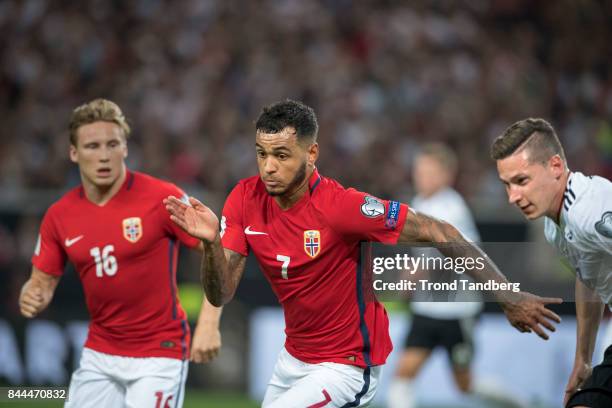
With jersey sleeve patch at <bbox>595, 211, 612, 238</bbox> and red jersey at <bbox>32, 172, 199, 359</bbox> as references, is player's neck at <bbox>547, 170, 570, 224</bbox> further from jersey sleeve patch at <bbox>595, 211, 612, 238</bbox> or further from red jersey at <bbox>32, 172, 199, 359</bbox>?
red jersey at <bbox>32, 172, 199, 359</bbox>

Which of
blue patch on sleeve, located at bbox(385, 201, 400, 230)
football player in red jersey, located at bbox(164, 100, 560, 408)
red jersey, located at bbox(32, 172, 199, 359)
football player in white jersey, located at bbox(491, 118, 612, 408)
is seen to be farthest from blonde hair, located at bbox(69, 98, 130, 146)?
football player in white jersey, located at bbox(491, 118, 612, 408)

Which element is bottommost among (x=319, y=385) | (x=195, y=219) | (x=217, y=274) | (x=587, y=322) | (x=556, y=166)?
(x=319, y=385)

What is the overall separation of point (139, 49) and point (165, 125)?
1.64m

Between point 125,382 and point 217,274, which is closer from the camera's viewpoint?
point 217,274

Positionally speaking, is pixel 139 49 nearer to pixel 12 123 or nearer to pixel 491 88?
pixel 12 123

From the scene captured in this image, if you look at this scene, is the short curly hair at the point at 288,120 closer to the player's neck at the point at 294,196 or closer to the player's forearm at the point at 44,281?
the player's neck at the point at 294,196

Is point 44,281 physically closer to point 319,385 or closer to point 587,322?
point 319,385

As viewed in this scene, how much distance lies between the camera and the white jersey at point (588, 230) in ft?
15.0

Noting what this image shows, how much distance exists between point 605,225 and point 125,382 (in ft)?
9.37

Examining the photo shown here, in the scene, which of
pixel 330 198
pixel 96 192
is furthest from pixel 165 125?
pixel 330 198

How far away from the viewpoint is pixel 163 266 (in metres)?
5.71

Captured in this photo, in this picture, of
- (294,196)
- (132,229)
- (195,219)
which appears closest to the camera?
(195,219)

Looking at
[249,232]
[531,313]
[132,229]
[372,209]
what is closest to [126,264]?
[132,229]

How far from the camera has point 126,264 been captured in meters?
5.63
